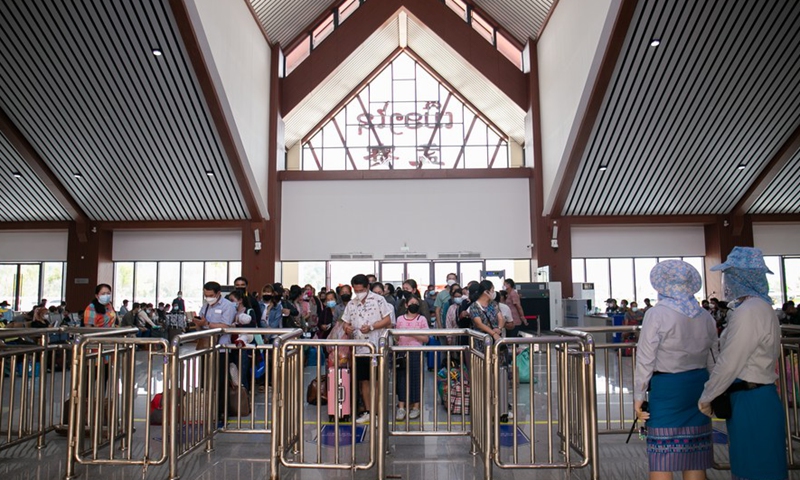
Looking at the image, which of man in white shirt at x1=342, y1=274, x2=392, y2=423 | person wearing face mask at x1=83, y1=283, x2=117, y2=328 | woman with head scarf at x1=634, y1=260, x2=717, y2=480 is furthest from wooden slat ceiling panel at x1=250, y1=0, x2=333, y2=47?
woman with head scarf at x1=634, y1=260, x2=717, y2=480

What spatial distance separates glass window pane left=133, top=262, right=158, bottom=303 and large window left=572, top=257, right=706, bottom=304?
1504cm

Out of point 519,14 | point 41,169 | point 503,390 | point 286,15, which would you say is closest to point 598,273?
point 519,14

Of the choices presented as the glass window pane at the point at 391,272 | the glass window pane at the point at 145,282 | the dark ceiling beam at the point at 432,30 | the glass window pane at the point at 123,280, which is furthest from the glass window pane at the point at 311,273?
the glass window pane at the point at 123,280

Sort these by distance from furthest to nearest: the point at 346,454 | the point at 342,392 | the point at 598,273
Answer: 1. the point at 598,273
2. the point at 342,392
3. the point at 346,454

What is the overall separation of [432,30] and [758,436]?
57.8ft

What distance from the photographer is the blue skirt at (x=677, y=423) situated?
3471 millimetres

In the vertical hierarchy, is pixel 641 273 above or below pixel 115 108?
below

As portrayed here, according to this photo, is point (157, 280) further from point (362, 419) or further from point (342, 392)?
point (342, 392)

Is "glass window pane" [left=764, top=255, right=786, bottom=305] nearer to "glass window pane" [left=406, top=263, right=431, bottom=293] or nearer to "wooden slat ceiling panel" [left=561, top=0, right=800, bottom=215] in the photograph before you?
"wooden slat ceiling panel" [left=561, top=0, right=800, bottom=215]

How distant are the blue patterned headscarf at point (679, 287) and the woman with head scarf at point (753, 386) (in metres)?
0.23

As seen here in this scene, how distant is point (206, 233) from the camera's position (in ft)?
67.9

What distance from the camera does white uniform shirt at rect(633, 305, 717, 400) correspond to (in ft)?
11.3

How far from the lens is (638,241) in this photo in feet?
67.3

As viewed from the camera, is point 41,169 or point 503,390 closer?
point 503,390
